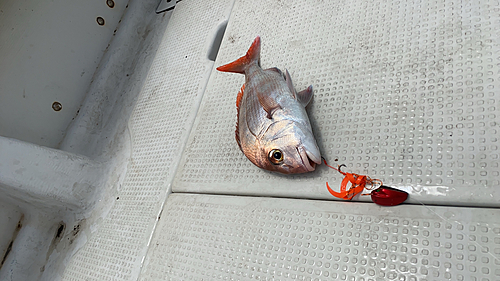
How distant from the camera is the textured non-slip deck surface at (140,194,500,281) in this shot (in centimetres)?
96

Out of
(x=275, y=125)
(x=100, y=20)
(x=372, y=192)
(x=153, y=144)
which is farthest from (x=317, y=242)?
(x=100, y=20)

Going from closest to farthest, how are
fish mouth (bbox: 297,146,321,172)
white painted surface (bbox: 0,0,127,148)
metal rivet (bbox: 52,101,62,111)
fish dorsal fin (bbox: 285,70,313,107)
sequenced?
fish mouth (bbox: 297,146,321,172) < fish dorsal fin (bbox: 285,70,313,107) < white painted surface (bbox: 0,0,127,148) < metal rivet (bbox: 52,101,62,111)

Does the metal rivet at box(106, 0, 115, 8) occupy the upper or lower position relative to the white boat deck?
upper

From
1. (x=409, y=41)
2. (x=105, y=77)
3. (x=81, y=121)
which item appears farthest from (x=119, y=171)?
(x=409, y=41)

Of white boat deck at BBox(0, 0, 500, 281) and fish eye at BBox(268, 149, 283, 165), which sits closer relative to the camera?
white boat deck at BBox(0, 0, 500, 281)

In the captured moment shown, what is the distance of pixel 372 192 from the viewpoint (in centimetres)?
112

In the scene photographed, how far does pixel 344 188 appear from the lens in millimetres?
Answer: 1188

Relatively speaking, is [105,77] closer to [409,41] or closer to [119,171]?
[119,171]

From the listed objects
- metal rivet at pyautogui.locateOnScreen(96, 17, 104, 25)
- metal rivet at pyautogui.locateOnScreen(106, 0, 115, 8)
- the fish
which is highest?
metal rivet at pyautogui.locateOnScreen(106, 0, 115, 8)

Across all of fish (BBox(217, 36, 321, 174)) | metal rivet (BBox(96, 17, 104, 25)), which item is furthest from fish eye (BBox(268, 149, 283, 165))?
metal rivet (BBox(96, 17, 104, 25))

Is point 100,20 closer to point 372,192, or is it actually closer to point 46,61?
point 46,61

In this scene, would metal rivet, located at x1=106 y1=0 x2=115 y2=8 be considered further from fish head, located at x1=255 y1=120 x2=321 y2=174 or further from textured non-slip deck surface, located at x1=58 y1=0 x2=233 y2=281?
fish head, located at x1=255 y1=120 x2=321 y2=174

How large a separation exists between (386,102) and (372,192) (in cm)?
42

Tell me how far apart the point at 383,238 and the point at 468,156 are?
42 centimetres
